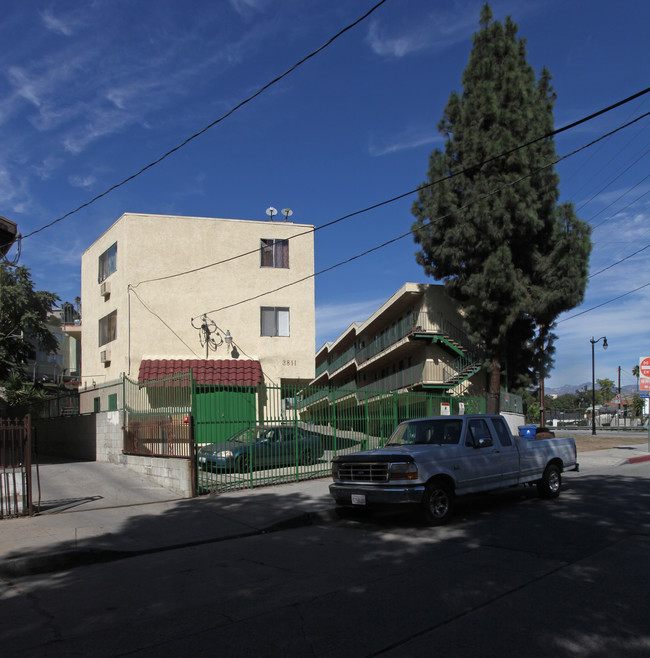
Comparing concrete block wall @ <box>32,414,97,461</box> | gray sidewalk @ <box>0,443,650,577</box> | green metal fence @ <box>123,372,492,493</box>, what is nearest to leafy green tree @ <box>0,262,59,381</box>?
concrete block wall @ <box>32,414,97,461</box>

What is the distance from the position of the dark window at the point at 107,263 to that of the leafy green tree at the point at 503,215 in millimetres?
14086

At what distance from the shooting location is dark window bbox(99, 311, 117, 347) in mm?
24469

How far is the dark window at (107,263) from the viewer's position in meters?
24.7

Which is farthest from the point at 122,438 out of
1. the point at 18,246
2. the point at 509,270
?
the point at 509,270

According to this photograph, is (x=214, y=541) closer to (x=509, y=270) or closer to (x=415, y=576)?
(x=415, y=576)

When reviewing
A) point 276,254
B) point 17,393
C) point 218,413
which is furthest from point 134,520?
point 17,393

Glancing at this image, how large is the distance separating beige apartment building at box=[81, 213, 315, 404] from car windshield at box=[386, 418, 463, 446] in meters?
12.7

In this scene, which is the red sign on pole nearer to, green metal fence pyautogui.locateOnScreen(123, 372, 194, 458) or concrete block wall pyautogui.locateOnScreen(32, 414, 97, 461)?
green metal fence pyautogui.locateOnScreen(123, 372, 194, 458)

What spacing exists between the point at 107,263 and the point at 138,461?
12.8 metres

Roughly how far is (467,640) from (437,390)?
30099 millimetres

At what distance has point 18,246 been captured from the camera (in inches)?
533

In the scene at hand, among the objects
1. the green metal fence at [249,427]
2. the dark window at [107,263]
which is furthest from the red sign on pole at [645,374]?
the dark window at [107,263]

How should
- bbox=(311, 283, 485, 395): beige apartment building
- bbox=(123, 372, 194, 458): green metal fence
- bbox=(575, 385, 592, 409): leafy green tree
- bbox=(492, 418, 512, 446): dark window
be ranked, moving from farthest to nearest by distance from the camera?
bbox=(575, 385, 592, 409): leafy green tree, bbox=(311, 283, 485, 395): beige apartment building, bbox=(123, 372, 194, 458): green metal fence, bbox=(492, 418, 512, 446): dark window

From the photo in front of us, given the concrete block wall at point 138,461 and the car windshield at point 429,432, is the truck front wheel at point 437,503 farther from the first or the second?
the concrete block wall at point 138,461
